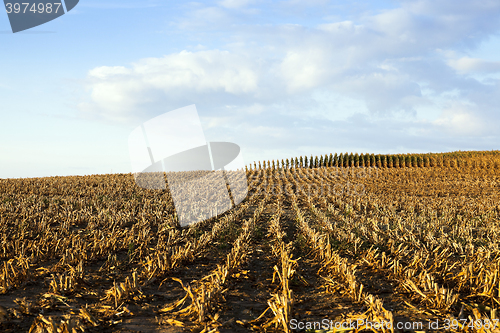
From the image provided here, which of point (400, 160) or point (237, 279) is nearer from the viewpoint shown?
point (237, 279)

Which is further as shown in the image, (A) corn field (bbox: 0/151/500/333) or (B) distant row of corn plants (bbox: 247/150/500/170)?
(B) distant row of corn plants (bbox: 247/150/500/170)

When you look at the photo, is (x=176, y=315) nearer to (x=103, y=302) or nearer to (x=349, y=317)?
(x=103, y=302)

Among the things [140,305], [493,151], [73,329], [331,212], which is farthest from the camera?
[493,151]

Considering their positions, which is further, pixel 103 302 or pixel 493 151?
pixel 493 151

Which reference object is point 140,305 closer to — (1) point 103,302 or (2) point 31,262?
(1) point 103,302

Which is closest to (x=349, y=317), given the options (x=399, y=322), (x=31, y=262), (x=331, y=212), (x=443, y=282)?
(x=399, y=322)

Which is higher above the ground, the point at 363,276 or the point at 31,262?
the point at 31,262

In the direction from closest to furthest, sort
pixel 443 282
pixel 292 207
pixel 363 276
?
pixel 443 282 → pixel 363 276 → pixel 292 207

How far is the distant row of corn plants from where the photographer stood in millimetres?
38531

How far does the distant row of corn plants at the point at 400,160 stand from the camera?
1517 inches

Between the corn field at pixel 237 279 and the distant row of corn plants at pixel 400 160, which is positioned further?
the distant row of corn plants at pixel 400 160

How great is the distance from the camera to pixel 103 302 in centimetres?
497

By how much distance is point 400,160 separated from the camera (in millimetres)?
41281

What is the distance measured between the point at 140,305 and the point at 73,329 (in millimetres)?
1227
